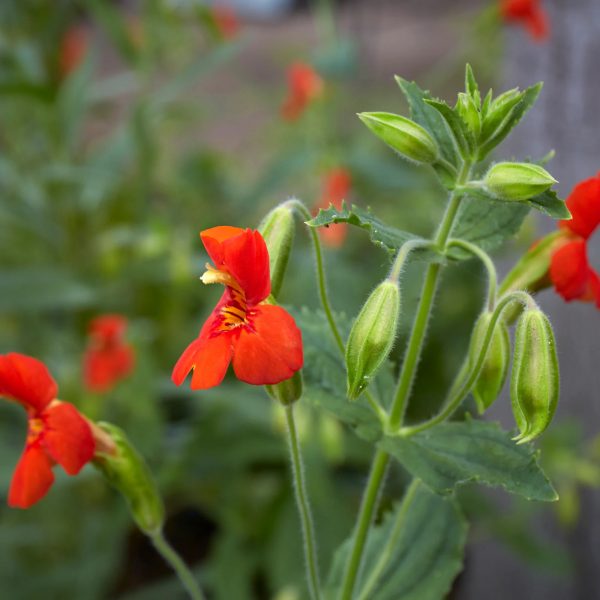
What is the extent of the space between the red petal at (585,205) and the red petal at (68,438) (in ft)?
1.72

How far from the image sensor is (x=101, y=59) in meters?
6.02

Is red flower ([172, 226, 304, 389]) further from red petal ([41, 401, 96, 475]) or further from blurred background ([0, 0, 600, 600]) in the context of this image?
blurred background ([0, 0, 600, 600])

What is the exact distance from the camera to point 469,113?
766 mm

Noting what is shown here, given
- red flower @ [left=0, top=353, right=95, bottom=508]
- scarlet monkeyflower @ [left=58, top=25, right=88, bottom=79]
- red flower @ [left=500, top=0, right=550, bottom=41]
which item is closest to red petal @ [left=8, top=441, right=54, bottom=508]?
red flower @ [left=0, top=353, right=95, bottom=508]

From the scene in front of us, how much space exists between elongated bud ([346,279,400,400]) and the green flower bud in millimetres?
157

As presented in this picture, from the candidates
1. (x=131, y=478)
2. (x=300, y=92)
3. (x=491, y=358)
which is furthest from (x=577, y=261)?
(x=300, y=92)

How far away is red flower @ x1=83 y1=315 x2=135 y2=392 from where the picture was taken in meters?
1.86

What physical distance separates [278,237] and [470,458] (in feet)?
0.94

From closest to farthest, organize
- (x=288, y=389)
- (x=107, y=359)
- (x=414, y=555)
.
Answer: (x=288, y=389), (x=414, y=555), (x=107, y=359)

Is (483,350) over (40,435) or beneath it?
over

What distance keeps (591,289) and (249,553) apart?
4.10 ft

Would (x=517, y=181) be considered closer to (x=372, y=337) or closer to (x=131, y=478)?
(x=372, y=337)

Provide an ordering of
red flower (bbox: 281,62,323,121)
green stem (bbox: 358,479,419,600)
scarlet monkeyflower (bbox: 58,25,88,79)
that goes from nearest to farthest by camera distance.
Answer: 1. green stem (bbox: 358,479,419,600)
2. red flower (bbox: 281,62,323,121)
3. scarlet monkeyflower (bbox: 58,25,88,79)

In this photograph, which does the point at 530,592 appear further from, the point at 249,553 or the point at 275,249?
the point at 275,249
